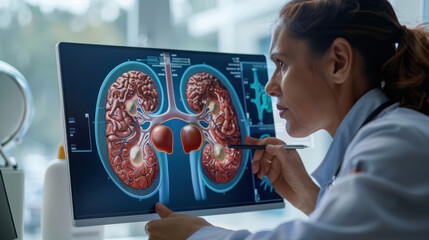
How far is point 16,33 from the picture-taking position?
1.63m

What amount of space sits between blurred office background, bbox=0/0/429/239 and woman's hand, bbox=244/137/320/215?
16 centimetres

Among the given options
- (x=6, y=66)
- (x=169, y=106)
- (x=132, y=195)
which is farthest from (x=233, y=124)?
(x=6, y=66)

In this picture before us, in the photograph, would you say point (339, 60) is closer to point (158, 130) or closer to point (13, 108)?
point (158, 130)

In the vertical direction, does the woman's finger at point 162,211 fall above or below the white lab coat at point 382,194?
below

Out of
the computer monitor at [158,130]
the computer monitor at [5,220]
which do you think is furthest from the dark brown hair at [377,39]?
the computer monitor at [5,220]

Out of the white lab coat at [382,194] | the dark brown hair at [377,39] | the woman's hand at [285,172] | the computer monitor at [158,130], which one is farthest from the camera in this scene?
the woman's hand at [285,172]

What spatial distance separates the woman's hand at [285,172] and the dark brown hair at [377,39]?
39 cm

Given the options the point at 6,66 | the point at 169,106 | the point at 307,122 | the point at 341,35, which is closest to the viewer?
the point at 341,35

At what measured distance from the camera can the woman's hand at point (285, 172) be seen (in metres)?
1.39

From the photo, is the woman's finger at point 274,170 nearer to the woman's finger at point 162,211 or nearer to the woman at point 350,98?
the woman at point 350,98

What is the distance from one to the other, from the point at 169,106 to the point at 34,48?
68 cm

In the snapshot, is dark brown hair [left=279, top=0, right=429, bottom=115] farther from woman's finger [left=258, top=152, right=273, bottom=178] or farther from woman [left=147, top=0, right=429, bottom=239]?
woman's finger [left=258, top=152, right=273, bottom=178]

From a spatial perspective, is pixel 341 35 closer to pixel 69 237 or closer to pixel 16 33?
pixel 69 237

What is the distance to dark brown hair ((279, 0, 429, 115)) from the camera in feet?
3.45
